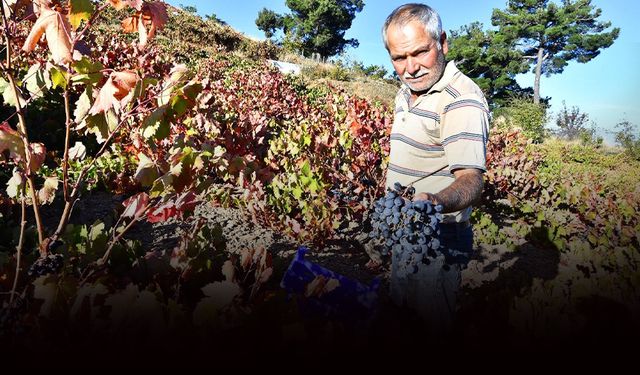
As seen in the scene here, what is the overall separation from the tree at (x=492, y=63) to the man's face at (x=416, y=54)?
134 ft

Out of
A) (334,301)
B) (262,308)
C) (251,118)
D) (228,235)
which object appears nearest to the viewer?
(262,308)

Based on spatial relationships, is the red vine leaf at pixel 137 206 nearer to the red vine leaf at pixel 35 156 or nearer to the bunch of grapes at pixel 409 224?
the red vine leaf at pixel 35 156

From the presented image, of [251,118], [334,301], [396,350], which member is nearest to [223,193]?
[251,118]

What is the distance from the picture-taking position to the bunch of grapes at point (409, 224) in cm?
130

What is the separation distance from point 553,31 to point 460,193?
44.4 m

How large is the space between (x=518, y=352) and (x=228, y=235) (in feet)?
10.7

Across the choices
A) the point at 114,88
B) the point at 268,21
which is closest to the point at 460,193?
the point at 114,88

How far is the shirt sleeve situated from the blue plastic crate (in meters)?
0.56

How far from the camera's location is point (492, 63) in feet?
132

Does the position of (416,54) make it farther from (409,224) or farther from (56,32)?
(56,32)

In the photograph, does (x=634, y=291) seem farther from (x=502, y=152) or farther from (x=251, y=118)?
(x=502, y=152)

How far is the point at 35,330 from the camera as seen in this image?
4.71ft

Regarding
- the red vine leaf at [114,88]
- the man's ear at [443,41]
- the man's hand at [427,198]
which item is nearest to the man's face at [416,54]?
the man's ear at [443,41]

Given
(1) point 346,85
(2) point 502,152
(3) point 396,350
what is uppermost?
(1) point 346,85
